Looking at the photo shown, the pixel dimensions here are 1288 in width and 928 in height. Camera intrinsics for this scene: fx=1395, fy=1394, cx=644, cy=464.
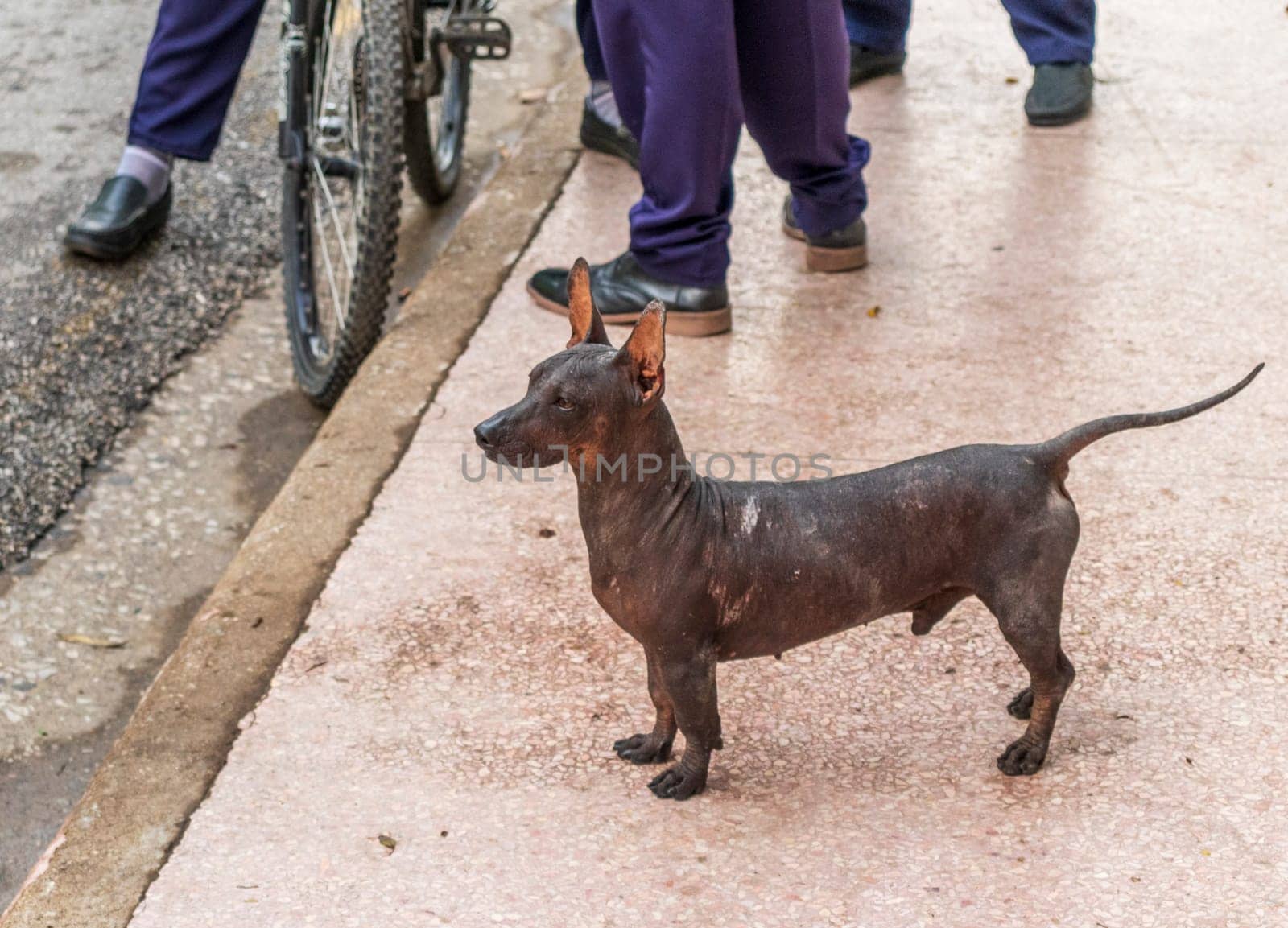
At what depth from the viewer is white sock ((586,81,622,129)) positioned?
4.71 metres

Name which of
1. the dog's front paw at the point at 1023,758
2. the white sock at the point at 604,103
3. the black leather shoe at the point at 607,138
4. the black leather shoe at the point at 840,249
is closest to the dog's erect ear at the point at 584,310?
the dog's front paw at the point at 1023,758

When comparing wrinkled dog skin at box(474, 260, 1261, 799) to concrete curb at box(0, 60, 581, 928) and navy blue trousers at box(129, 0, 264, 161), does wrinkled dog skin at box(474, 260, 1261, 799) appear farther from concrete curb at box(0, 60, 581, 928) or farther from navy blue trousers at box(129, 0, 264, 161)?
navy blue trousers at box(129, 0, 264, 161)

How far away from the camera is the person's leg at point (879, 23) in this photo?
516 cm

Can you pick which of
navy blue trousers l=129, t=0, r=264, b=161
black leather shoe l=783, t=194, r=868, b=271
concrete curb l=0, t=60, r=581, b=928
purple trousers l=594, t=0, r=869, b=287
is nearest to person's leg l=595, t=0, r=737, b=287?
purple trousers l=594, t=0, r=869, b=287

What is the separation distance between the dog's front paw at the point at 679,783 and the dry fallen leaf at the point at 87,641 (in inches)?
64.1

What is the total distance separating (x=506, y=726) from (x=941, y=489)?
0.89m

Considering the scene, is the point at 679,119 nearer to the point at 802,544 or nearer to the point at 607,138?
the point at 607,138

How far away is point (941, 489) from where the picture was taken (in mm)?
2109

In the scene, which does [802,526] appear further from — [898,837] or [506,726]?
[506,726]

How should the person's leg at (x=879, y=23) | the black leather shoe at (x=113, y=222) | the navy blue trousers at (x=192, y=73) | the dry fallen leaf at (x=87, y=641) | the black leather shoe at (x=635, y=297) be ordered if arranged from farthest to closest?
the person's leg at (x=879, y=23) < the black leather shoe at (x=113, y=222) < the navy blue trousers at (x=192, y=73) < the black leather shoe at (x=635, y=297) < the dry fallen leaf at (x=87, y=641)

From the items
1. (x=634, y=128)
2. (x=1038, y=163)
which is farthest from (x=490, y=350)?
(x=1038, y=163)

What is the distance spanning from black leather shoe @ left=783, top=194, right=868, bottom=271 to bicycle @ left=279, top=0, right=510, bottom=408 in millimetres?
1192

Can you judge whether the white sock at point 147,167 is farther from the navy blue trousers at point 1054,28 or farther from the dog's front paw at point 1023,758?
the dog's front paw at point 1023,758

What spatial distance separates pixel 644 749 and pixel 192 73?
303 cm
